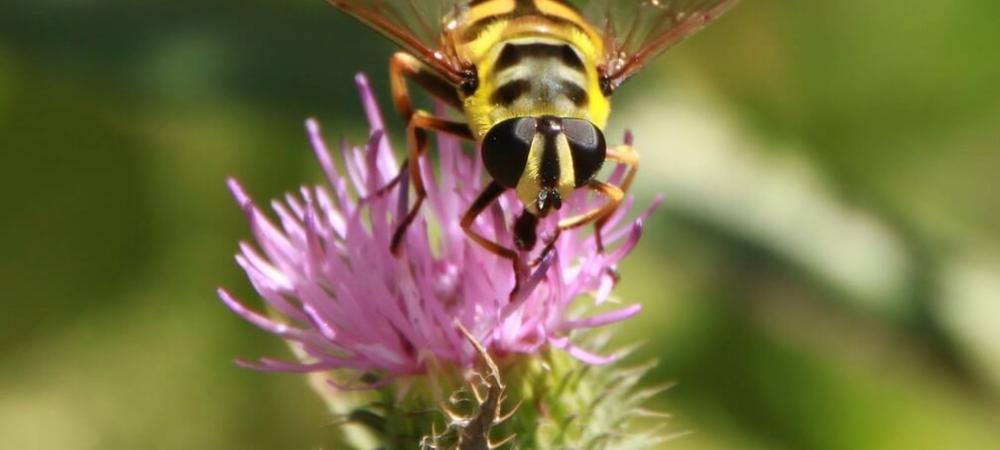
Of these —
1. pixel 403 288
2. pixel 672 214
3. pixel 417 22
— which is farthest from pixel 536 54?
pixel 672 214

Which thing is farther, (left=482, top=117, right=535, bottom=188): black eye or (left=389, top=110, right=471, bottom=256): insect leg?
(left=389, top=110, right=471, bottom=256): insect leg

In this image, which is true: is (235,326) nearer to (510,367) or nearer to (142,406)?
(142,406)

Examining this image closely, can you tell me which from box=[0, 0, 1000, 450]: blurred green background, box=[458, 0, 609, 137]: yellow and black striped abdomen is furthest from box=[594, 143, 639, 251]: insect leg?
box=[0, 0, 1000, 450]: blurred green background

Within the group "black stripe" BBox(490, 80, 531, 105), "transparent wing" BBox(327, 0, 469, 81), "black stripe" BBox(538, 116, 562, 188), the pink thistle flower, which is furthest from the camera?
the pink thistle flower

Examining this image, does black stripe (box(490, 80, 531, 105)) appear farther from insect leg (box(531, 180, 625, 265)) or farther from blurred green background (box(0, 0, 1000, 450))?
blurred green background (box(0, 0, 1000, 450))

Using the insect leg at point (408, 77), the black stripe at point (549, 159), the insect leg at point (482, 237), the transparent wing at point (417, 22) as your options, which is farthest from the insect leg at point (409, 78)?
the black stripe at point (549, 159)

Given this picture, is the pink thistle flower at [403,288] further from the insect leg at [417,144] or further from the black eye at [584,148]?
the black eye at [584,148]
